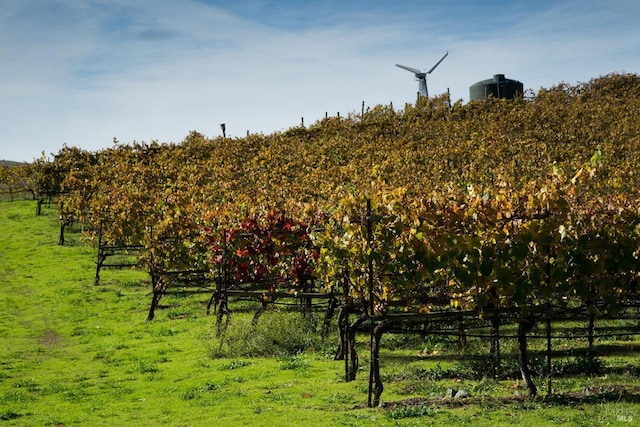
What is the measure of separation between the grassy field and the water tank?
59.3m

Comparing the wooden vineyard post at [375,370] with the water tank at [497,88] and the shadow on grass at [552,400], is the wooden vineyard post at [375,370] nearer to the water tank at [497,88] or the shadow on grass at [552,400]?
the shadow on grass at [552,400]

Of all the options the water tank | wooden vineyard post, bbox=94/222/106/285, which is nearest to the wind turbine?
the water tank

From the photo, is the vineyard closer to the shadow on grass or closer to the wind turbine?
the shadow on grass

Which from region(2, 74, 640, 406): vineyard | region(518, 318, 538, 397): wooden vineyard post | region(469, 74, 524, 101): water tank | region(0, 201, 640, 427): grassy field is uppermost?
region(469, 74, 524, 101): water tank

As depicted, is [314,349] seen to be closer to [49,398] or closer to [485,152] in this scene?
[49,398]

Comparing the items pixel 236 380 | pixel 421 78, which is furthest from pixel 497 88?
pixel 236 380

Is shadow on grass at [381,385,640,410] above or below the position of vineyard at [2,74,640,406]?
below

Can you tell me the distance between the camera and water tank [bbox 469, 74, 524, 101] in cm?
8488

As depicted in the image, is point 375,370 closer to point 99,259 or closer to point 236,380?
point 236,380

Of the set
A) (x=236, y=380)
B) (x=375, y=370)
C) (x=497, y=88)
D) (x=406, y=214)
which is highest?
(x=497, y=88)

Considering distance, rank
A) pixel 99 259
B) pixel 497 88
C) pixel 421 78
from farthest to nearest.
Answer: pixel 421 78 < pixel 497 88 < pixel 99 259

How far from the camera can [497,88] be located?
85125mm

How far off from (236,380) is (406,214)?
23.8 ft

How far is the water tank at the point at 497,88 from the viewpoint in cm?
8488
